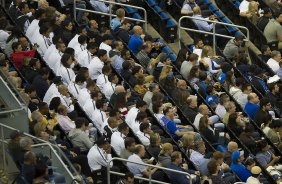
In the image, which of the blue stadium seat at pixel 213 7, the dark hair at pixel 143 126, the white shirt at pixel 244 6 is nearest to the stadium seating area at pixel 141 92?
the dark hair at pixel 143 126

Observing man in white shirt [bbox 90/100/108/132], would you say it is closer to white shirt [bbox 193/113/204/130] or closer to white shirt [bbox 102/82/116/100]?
white shirt [bbox 102/82/116/100]

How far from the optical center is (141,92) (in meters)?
22.9

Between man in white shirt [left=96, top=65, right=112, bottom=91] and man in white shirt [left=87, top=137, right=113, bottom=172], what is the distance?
2.75m

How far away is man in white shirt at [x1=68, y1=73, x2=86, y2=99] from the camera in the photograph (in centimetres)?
2225

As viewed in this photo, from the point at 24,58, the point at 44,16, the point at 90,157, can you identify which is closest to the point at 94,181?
the point at 90,157

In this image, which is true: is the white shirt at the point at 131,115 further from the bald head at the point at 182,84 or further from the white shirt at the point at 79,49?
the white shirt at the point at 79,49

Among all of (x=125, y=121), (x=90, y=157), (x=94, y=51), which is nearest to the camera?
(x=90, y=157)

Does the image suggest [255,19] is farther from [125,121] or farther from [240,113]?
[125,121]

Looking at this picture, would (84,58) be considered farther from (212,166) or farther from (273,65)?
(212,166)

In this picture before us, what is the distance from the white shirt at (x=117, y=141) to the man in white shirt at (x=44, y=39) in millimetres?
3425

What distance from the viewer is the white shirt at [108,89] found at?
74.7ft

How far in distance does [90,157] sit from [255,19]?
7468mm

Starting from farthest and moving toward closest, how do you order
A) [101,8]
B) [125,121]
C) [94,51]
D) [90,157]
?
[101,8] < [94,51] < [125,121] < [90,157]

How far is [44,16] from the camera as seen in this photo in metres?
24.5
